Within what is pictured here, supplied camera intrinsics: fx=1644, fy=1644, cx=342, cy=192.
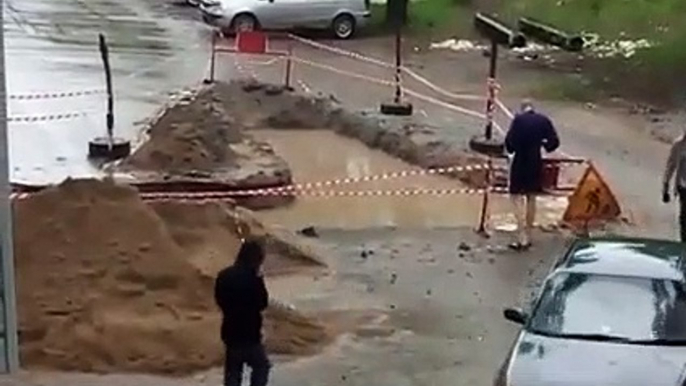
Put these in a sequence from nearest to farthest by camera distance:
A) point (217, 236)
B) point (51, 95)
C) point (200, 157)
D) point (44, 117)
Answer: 1. point (217, 236)
2. point (200, 157)
3. point (44, 117)
4. point (51, 95)

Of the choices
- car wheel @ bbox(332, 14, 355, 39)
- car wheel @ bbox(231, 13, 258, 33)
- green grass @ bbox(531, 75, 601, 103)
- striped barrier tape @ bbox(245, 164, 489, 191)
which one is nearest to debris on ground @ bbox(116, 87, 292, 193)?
striped barrier tape @ bbox(245, 164, 489, 191)

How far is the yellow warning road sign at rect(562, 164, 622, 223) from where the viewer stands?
19.3m

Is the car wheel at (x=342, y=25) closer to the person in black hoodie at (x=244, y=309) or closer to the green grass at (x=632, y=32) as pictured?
the green grass at (x=632, y=32)

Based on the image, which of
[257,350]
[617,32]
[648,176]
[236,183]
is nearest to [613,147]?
[648,176]

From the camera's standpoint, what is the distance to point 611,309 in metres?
12.4

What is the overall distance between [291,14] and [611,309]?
2742 centimetres

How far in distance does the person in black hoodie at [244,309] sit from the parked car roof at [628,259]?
275 centimetres

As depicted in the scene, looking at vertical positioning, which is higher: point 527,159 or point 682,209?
point 527,159

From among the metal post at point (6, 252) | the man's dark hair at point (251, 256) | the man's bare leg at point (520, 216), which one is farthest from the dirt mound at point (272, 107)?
the man's dark hair at point (251, 256)

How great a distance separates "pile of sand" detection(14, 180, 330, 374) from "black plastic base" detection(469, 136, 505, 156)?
28.1 feet

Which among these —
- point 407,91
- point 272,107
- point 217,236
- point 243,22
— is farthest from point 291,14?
point 217,236

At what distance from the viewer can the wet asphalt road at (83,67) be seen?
962 inches

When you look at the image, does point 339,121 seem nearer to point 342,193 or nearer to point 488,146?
point 488,146

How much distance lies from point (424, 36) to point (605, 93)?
8.97 meters
